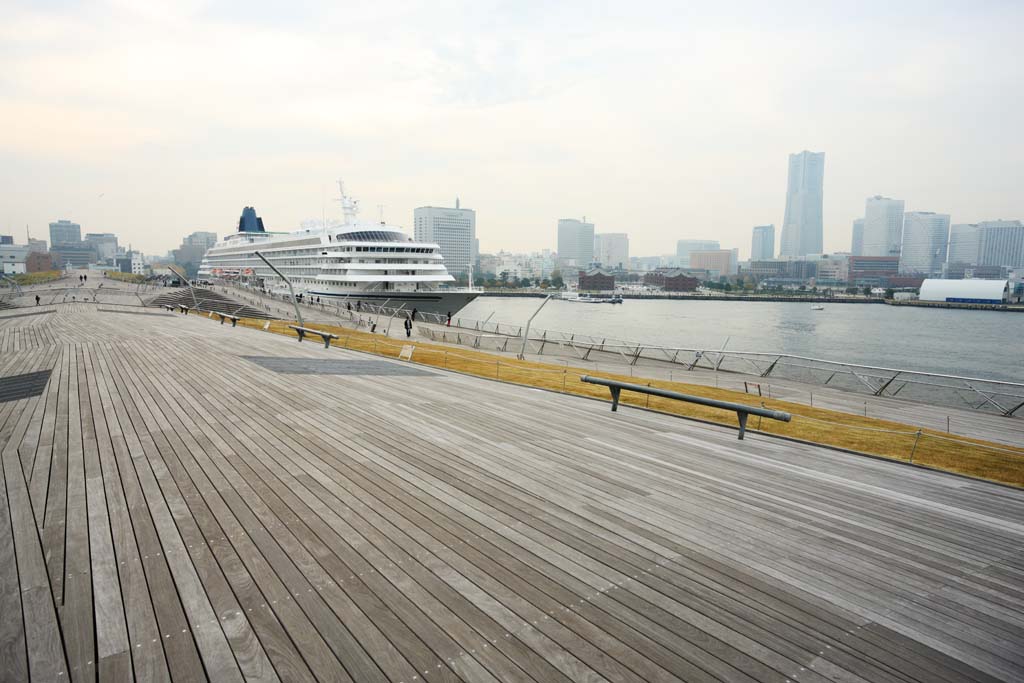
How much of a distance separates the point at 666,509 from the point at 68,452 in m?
6.28

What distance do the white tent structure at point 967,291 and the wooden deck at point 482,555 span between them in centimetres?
16600

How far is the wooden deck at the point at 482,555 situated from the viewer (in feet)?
9.70

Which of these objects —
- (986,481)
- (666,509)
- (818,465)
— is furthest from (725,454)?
(986,481)

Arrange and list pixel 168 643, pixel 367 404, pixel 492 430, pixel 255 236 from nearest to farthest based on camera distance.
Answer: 1. pixel 168 643
2. pixel 492 430
3. pixel 367 404
4. pixel 255 236

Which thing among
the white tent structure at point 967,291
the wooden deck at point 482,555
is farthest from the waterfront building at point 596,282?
the wooden deck at point 482,555

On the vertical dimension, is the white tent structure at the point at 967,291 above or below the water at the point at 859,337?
above

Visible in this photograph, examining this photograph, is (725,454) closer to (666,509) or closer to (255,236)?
(666,509)

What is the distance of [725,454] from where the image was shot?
6539 mm

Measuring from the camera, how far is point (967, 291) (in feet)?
449

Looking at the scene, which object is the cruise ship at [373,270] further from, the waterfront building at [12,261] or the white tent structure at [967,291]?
the white tent structure at [967,291]

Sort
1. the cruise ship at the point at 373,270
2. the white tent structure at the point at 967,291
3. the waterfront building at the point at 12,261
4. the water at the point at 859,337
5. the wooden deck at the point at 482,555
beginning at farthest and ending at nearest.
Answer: the waterfront building at the point at 12,261
the white tent structure at the point at 967,291
the cruise ship at the point at 373,270
the water at the point at 859,337
the wooden deck at the point at 482,555

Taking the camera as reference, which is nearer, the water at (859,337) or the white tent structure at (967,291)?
the water at (859,337)

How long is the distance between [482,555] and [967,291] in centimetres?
17506

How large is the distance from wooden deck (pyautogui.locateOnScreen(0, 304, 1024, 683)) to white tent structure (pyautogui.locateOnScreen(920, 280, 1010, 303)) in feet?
545
